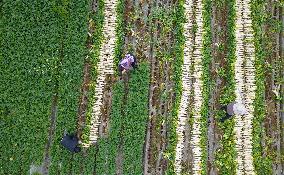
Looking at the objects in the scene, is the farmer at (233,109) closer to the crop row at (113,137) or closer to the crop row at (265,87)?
the crop row at (265,87)

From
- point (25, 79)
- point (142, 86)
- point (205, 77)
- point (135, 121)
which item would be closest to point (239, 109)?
point (205, 77)

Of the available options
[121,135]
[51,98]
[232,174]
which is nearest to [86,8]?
[51,98]

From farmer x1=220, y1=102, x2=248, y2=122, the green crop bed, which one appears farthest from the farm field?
farmer x1=220, y1=102, x2=248, y2=122

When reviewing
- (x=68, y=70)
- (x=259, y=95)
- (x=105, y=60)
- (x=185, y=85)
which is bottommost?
(x=259, y=95)

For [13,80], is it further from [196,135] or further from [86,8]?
[196,135]

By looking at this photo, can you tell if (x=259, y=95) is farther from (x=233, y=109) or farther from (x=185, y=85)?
(x=185, y=85)

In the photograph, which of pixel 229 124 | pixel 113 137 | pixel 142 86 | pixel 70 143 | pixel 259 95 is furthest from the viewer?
pixel 259 95
